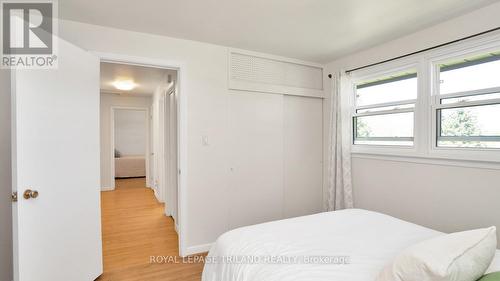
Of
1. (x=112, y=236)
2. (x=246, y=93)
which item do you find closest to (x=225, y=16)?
(x=246, y=93)

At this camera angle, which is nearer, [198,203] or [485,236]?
[485,236]

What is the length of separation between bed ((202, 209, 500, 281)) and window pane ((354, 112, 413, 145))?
3.86 ft

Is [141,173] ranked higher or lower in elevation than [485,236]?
lower

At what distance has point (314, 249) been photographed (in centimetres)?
143

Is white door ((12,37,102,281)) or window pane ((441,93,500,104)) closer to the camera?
white door ((12,37,102,281))

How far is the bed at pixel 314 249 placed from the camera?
3.95 ft

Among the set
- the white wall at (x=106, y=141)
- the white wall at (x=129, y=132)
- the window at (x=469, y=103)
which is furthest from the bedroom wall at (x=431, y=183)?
the white wall at (x=129, y=132)

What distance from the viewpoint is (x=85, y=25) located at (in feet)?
7.48

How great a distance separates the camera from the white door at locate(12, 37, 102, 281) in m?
1.62

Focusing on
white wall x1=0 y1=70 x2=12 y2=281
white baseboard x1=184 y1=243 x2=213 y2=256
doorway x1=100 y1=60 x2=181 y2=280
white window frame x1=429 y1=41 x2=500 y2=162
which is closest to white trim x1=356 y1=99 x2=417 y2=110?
white window frame x1=429 y1=41 x2=500 y2=162

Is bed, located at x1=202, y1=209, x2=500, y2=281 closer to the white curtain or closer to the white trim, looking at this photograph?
the white curtain

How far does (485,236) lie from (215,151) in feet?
7.56

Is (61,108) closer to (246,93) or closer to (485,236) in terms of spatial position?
(246,93)

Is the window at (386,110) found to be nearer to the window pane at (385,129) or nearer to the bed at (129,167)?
the window pane at (385,129)
